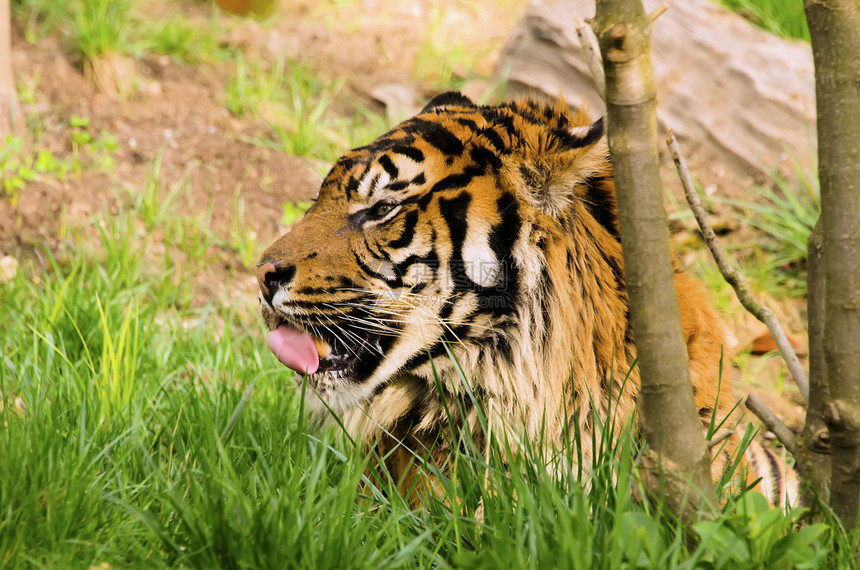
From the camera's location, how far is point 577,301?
8.03 feet

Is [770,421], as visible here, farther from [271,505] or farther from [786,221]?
[786,221]

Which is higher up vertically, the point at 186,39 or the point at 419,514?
the point at 186,39

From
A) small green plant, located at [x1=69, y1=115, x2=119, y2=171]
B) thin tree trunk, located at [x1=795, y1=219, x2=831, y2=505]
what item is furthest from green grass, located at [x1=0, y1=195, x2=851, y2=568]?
small green plant, located at [x1=69, y1=115, x2=119, y2=171]

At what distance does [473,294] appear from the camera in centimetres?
248

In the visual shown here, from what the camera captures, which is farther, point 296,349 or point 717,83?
point 717,83

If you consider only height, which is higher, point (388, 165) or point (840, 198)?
point (840, 198)

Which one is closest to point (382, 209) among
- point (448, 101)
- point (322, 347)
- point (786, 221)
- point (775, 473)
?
point (322, 347)

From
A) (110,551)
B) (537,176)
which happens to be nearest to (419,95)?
(537,176)

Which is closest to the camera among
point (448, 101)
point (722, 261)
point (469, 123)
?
point (722, 261)

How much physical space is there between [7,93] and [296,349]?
139 inches

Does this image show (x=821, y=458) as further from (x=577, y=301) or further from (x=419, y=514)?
(x=419, y=514)

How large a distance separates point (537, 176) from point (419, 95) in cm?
429

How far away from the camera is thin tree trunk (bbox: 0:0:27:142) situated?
193 inches

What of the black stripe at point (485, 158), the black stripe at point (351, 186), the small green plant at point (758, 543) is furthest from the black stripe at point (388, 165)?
the small green plant at point (758, 543)
